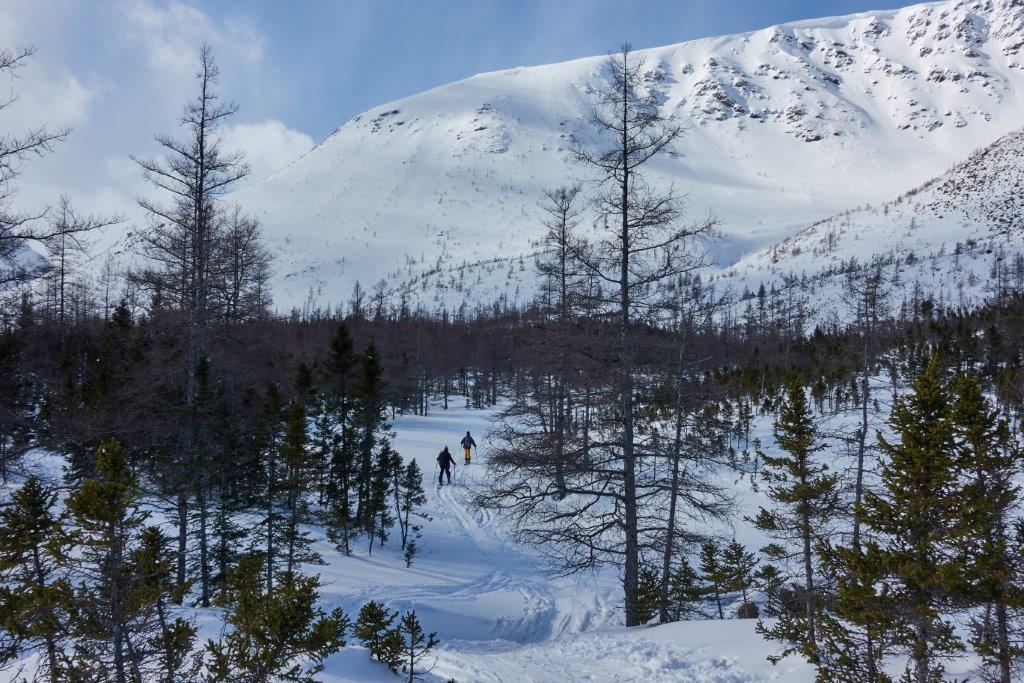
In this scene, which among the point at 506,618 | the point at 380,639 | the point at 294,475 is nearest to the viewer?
the point at 380,639

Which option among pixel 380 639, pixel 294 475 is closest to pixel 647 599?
pixel 380 639

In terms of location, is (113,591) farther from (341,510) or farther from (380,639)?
(341,510)

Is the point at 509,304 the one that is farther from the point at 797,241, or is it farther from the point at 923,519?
the point at 923,519

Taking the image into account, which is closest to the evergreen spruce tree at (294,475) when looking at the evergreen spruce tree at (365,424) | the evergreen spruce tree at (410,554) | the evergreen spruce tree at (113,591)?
the evergreen spruce tree at (410,554)

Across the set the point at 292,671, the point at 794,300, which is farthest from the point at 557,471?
the point at 794,300

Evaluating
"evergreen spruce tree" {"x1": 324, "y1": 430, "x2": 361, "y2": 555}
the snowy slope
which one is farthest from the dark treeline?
the snowy slope

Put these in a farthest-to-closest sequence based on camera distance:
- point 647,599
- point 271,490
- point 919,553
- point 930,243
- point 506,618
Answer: point 930,243, point 506,618, point 271,490, point 647,599, point 919,553

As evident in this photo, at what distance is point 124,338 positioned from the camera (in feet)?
106

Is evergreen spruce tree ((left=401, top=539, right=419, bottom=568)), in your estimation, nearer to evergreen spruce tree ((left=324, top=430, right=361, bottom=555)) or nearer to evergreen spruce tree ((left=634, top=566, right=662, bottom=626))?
evergreen spruce tree ((left=324, top=430, right=361, bottom=555))

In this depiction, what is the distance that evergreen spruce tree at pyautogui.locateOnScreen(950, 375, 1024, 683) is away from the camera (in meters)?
7.27

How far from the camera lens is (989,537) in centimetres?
774

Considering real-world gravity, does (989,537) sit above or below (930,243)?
below

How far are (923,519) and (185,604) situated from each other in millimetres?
17335

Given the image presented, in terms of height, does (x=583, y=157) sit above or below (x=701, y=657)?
above
